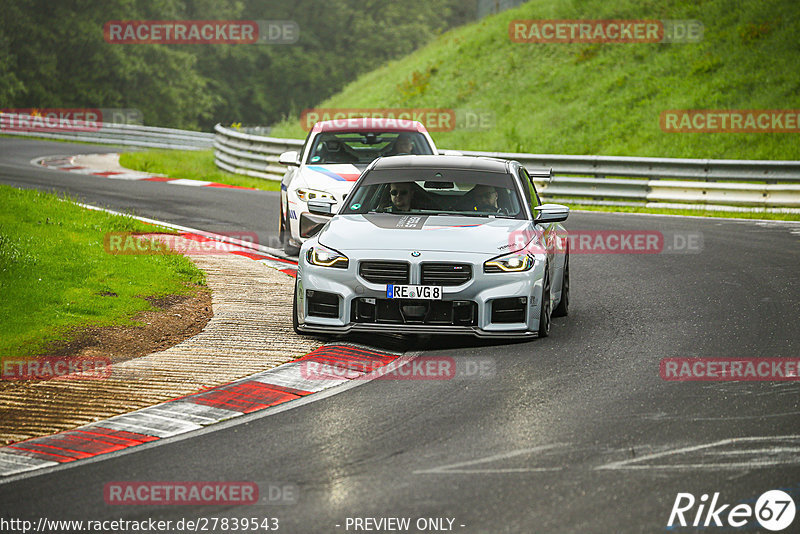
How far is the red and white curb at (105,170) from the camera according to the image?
24.4 m

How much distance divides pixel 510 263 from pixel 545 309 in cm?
59

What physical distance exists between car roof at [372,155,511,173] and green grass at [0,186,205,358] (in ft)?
9.14

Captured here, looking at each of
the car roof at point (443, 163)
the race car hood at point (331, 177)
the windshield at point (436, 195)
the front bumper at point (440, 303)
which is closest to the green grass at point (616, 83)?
the race car hood at point (331, 177)

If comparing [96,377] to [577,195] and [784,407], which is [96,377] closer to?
[784,407]

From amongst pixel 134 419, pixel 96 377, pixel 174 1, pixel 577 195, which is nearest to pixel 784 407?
pixel 134 419

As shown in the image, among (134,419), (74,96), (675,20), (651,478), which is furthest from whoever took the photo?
(74,96)

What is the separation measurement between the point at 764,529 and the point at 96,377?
197 inches

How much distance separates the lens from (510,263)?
29.0 ft

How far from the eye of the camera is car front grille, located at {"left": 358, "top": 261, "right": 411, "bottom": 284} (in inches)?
345

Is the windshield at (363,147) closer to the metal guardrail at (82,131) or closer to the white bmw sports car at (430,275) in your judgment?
the white bmw sports car at (430,275)

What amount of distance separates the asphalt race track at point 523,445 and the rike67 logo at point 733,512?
0.05 m

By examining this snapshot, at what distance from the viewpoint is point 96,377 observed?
7.94 m

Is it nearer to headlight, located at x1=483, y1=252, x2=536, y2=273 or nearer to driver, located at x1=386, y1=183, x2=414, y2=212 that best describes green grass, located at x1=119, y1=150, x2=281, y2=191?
driver, located at x1=386, y1=183, x2=414, y2=212

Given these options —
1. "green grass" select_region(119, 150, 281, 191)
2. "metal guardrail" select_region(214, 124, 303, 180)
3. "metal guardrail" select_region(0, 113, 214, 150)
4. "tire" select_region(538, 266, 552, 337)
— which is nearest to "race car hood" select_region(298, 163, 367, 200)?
"tire" select_region(538, 266, 552, 337)
